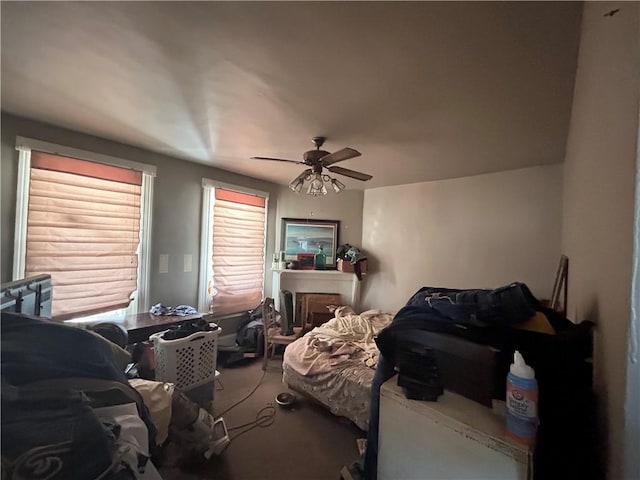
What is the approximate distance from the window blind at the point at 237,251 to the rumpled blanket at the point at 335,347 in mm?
1346

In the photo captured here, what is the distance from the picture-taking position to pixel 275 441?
196 centimetres

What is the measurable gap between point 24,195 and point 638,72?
3.30m

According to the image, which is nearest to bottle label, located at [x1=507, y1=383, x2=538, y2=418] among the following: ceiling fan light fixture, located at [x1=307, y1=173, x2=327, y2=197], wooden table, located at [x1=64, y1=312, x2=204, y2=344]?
ceiling fan light fixture, located at [x1=307, y1=173, x2=327, y2=197]

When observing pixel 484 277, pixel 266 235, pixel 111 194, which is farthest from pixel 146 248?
pixel 484 277

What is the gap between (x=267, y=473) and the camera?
5.47 feet

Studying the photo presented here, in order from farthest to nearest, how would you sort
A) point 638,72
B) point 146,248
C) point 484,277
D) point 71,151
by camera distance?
point 484,277 < point 146,248 < point 71,151 < point 638,72

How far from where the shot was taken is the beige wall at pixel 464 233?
9.18ft

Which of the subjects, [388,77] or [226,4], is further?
[388,77]

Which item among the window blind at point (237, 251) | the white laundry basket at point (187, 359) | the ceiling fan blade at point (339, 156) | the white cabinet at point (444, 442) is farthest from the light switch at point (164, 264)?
the white cabinet at point (444, 442)

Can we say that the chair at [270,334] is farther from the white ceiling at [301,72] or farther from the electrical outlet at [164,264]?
the white ceiling at [301,72]

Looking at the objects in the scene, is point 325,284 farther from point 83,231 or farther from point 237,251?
point 83,231

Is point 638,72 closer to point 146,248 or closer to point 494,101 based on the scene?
point 494,101

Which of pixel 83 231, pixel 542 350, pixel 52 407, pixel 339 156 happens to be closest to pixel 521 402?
pixel 542 350

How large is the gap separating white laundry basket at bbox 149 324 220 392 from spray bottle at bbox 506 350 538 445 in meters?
2.08
